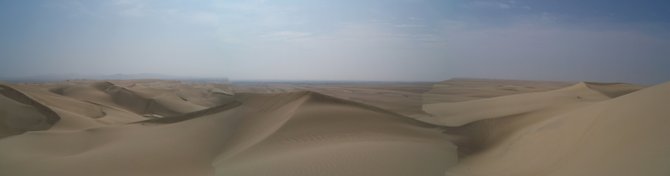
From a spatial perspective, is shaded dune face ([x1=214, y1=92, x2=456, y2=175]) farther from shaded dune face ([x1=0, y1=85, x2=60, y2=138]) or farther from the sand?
shaded dune face ([x1=0, y1=85, x2=60, y2=138])

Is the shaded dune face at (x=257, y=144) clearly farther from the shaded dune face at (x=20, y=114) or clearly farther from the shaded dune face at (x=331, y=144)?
the shaded dune face at (x=20, y=114)

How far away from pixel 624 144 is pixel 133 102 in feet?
165

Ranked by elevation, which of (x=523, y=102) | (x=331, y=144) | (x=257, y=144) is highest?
(x=523, y=102)

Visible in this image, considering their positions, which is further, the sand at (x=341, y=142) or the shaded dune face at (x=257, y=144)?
the shaded dune face at (x=257, y=144)

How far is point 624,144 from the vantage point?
11.8 m

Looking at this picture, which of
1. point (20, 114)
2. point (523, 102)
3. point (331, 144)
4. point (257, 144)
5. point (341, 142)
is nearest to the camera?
point (331, 144)

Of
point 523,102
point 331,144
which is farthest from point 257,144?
point 523,102

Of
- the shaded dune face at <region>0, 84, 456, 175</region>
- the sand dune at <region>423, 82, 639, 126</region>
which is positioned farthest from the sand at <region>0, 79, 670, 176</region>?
the sand dune at <region>423, 82, 639, 126</region>

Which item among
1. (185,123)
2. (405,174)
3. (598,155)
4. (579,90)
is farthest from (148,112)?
(598,155)

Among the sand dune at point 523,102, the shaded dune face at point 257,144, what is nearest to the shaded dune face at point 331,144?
the shaded dune face at point 257,144

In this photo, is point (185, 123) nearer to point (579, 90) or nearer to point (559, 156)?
point (559, 156)

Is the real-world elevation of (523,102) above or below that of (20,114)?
above

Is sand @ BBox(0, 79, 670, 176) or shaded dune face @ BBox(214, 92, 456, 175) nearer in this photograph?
sand @ BBox(0, 79, 670, 176)

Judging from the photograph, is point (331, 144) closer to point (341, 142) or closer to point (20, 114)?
point (341, 142)
